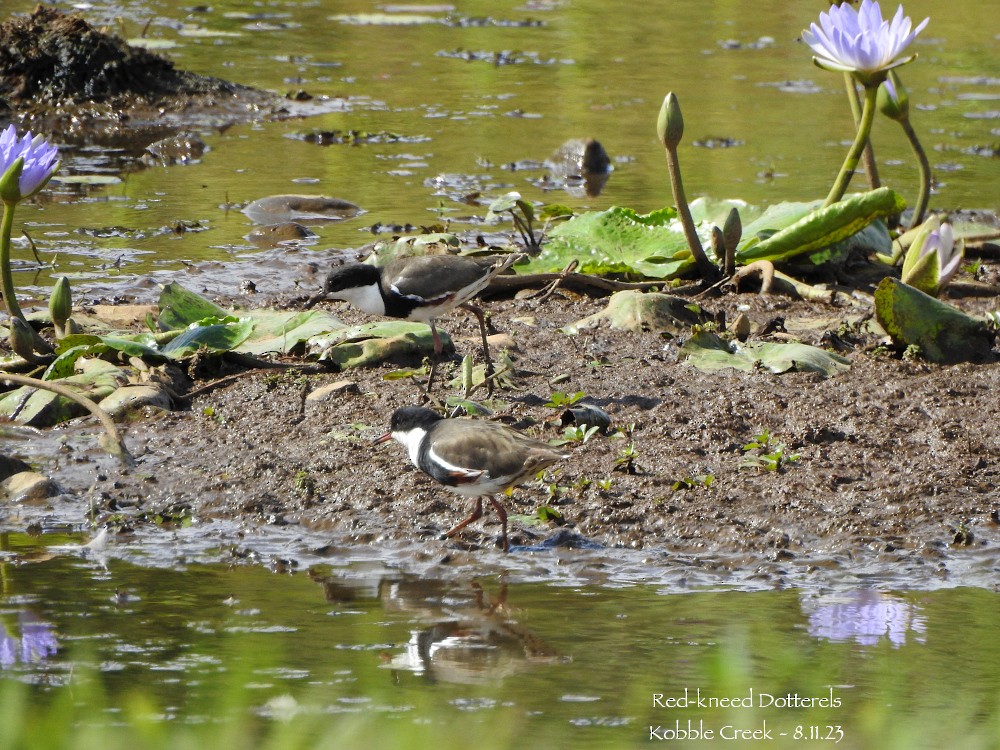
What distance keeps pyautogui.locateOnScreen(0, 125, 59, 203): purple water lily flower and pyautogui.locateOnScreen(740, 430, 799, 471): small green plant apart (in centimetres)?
289

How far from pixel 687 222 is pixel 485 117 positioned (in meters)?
6.05

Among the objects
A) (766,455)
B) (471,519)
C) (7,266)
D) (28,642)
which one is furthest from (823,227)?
(28,642)

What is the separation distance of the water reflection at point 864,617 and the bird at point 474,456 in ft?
3.20

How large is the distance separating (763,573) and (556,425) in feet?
4.21

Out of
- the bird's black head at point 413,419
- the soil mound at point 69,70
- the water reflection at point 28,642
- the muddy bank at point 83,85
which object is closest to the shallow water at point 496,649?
the water reflection at point 28,642

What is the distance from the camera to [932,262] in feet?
20.9

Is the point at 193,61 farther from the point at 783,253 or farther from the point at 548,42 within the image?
the point at 783,253

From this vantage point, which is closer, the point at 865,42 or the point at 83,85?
the point at 865,42

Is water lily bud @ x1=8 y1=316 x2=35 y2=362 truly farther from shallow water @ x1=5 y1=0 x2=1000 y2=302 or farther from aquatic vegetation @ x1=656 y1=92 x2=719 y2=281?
aquatic vegetation @ x1=656 y1=92 x2=719 y2=281

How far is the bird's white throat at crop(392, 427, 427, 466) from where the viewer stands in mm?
4789

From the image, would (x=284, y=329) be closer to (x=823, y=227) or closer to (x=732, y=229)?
(x=732, y=229)

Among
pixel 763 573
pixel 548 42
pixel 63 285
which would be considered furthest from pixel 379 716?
pixel 548 42

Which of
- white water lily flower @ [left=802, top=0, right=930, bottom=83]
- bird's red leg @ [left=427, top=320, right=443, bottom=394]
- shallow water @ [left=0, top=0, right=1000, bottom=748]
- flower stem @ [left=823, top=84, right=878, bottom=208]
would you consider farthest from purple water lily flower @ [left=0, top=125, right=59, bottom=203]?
flower stem @ [left=823, top=84, right=878, bottom=208]

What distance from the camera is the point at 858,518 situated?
4.79 m
